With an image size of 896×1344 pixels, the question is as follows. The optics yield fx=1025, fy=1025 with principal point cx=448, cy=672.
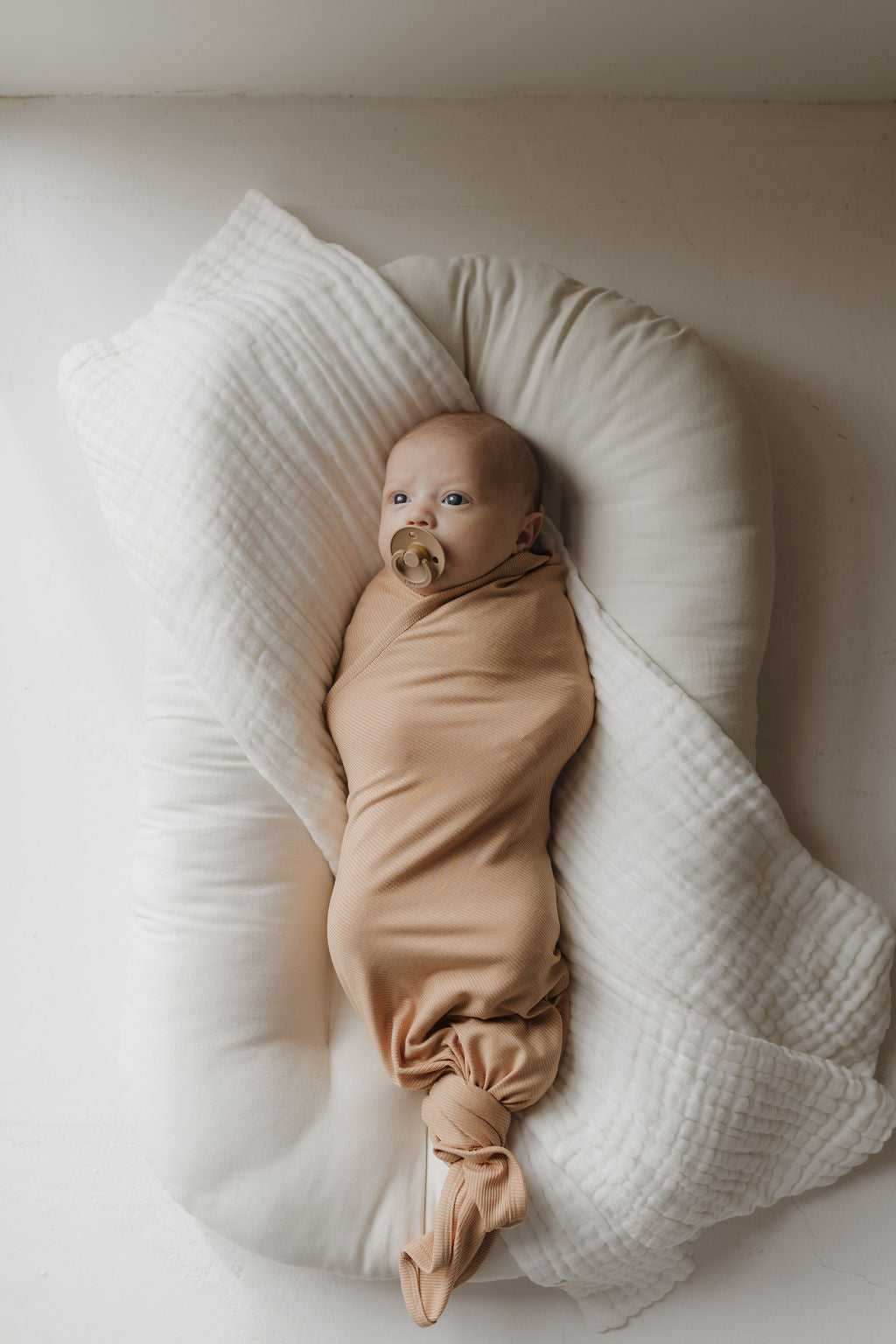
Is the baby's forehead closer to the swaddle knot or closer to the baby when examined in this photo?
the baby

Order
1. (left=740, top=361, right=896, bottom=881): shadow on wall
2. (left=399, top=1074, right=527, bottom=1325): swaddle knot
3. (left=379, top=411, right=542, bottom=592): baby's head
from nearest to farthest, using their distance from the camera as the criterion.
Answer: (left=399, top=1074, right=527, bottom=1325): swaddle knot, (left=379, top=411, right=542, bottom=592): baby's head, (left=740, top=361, right=896, bottom=881): shadow on wall

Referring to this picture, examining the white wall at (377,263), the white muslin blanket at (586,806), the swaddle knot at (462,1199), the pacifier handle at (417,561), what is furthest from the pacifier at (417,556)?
the swaddle knot at (462,1199)

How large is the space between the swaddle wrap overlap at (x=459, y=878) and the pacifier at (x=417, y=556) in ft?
0.17

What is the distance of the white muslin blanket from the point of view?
3.56 ft

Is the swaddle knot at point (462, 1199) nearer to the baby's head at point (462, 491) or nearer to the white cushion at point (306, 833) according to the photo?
the white cushion at point (306, 833)

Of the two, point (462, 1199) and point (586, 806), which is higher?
point (586, 806)

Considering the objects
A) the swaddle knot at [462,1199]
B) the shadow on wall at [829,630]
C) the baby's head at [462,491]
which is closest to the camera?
the swaddle knot at [462,1199]

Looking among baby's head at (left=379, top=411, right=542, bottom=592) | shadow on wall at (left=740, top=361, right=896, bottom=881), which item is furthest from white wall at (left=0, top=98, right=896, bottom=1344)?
baby's head at (left=379, top=411, right=542, bottom=592)

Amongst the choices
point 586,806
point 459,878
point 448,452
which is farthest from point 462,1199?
point 448,452

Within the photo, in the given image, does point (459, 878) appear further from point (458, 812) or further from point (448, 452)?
point (448, 452)

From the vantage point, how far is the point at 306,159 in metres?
1.33

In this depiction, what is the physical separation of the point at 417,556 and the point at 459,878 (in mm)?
342

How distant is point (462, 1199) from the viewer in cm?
101

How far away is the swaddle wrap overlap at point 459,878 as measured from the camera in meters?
1.04
